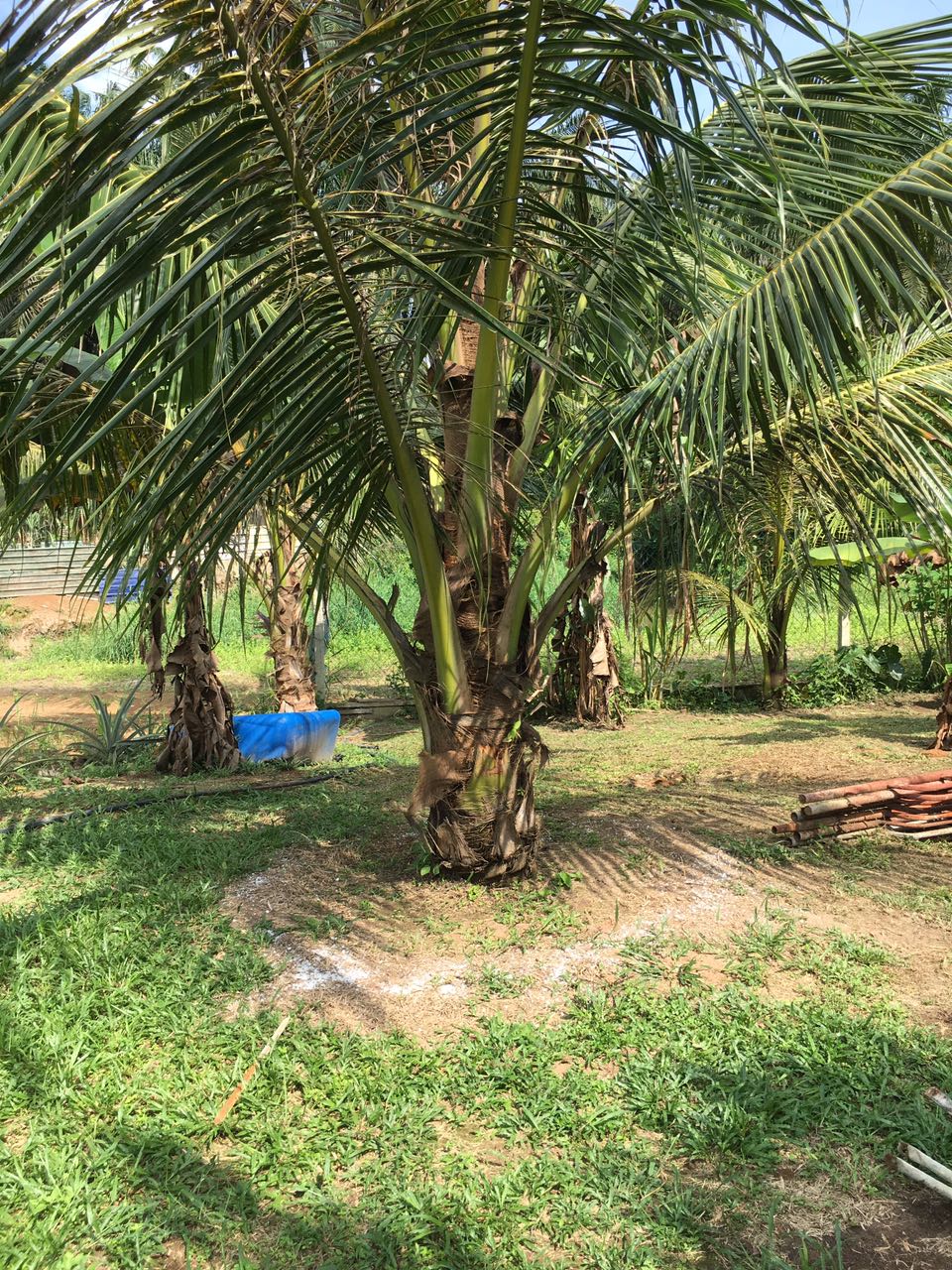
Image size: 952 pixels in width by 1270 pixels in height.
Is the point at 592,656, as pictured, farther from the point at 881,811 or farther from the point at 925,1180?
the point at 925,1180

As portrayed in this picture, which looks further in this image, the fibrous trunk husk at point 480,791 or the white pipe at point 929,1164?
the fibrous trunk husk at point 480,791

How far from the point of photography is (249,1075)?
109 inches

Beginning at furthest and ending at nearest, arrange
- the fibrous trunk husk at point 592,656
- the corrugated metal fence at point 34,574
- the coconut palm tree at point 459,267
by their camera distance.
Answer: the corrugated metal fence at point 34,574 → the fibrous trunk husk at point 592,656 → the coconut palm tree at point 459,267

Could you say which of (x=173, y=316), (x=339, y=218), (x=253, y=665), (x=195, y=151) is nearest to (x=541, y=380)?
(x=173, y=316)

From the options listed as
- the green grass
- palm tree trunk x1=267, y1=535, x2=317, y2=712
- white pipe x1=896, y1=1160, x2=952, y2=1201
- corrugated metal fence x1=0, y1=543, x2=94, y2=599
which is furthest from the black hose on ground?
corrugated metal fence x1=0, y1=543, x2=94, y2=599

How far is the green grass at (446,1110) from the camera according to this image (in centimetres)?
223

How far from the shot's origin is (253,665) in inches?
515

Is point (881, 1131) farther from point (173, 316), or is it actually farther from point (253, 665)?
point (253, 665)

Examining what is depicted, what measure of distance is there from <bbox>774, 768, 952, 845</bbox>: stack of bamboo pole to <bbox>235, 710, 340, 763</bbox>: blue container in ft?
12.0

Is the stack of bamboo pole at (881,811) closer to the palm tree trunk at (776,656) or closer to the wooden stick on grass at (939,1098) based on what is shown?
the wooden stick on grass at (939,1098)

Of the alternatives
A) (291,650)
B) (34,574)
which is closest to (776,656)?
(291,650)

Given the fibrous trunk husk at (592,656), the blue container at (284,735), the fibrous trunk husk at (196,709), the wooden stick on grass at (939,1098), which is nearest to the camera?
the wooden stick on grass at (939,1098)


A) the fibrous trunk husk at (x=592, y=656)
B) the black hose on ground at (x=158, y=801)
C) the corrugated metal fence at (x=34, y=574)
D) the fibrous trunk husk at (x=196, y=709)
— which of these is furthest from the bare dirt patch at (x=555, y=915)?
the corrugated metal fence at (x=34, y=574)

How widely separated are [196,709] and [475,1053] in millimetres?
4465
